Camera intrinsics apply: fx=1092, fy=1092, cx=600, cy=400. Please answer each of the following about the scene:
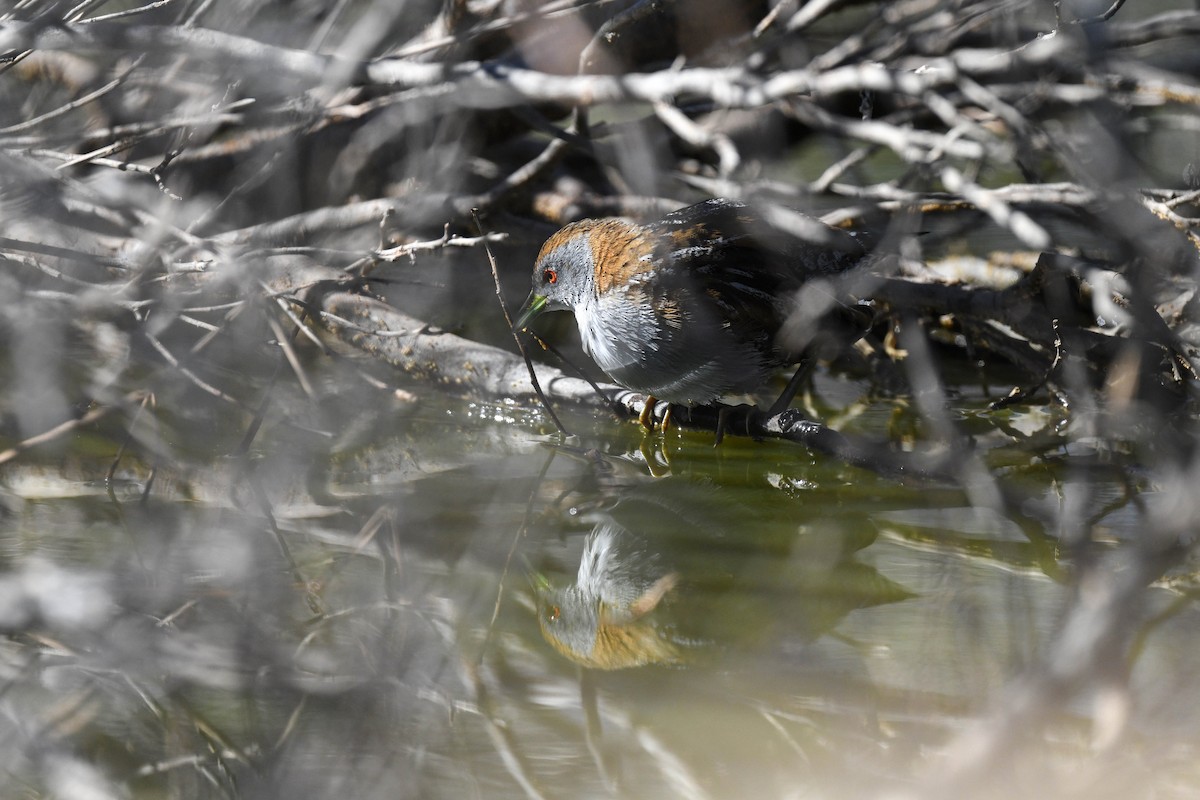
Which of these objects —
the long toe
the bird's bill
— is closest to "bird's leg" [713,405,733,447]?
the long toe

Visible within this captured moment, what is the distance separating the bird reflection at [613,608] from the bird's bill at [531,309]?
1421mm

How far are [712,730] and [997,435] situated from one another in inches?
103

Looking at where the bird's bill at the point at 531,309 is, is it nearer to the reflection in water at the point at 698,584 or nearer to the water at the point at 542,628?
the water at the point at 542,628

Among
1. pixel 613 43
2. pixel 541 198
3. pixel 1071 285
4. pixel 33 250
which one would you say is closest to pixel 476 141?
pixel 541 198

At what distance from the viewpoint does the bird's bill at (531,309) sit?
15.8 feet

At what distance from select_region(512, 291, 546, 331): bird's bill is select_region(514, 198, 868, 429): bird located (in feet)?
0.78

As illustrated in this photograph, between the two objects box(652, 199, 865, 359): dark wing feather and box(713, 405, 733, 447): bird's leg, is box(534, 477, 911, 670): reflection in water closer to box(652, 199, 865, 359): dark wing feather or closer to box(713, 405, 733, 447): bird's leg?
box(713, 405, 733, 447): bird's leg

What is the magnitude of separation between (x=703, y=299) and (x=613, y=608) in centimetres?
149

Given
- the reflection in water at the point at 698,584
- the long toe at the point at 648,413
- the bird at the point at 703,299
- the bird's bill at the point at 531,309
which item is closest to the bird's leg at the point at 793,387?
the bird at the point at 703,299

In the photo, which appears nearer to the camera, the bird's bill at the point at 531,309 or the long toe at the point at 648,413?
the long toe at the point at 648,413

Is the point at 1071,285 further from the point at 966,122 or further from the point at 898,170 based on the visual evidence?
the point at 898,170

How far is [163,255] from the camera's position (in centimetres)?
413

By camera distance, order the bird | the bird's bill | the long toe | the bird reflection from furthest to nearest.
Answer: the bird's bill → the long toe → the bird → the bird reflection

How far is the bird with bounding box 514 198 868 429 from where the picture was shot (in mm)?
4191
